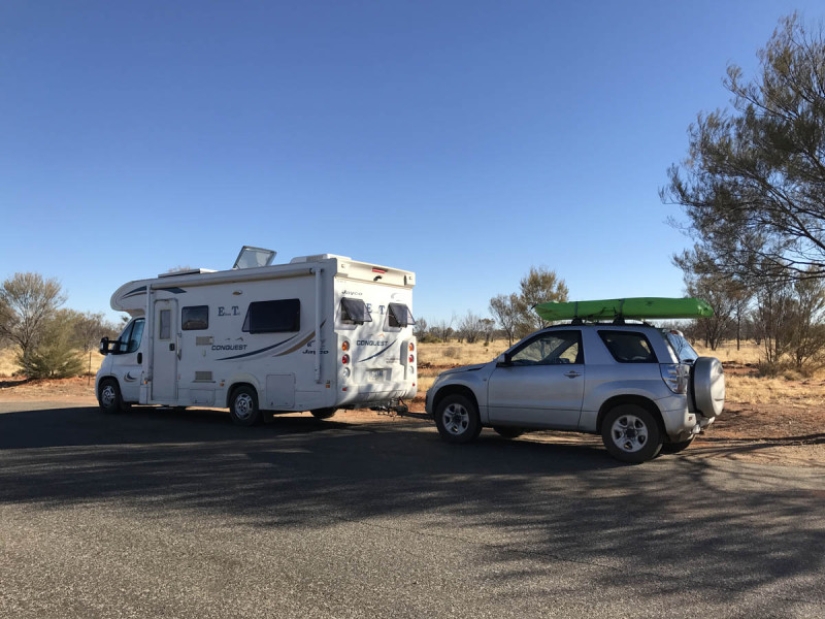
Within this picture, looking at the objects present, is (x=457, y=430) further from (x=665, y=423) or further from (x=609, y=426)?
(x=665, y=423)

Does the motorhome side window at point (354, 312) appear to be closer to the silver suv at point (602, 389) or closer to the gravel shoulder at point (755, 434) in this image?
the silver suv at point (602, 389)

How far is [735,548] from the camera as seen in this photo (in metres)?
5.34

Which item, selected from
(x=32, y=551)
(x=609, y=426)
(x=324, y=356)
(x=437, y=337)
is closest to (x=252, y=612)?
Result: (x=32, y=551)

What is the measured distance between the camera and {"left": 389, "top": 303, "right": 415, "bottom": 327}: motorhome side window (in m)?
12.8

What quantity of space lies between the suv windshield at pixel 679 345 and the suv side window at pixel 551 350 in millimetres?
1167

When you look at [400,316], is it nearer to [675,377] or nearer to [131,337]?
[675,377]

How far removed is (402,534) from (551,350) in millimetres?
4644

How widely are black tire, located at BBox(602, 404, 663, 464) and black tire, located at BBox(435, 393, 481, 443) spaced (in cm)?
201

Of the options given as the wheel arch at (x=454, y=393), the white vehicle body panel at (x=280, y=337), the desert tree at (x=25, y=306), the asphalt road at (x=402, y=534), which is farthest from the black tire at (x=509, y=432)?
the desert tree at (x=25, y=306)

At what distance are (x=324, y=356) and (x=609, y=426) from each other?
4.92 metres

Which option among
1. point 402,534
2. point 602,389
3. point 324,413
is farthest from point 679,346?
point 324,413

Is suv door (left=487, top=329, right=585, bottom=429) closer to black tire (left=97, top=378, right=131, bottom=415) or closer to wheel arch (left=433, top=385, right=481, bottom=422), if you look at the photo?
wheel arch (left=433, top=385, right=481, bottom=422)

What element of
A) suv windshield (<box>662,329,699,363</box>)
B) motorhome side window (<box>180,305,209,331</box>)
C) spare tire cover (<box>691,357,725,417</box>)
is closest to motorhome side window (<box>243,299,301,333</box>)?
motorhome side window (<box>180,305,209,331</box>)

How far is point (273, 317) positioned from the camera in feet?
39.6
